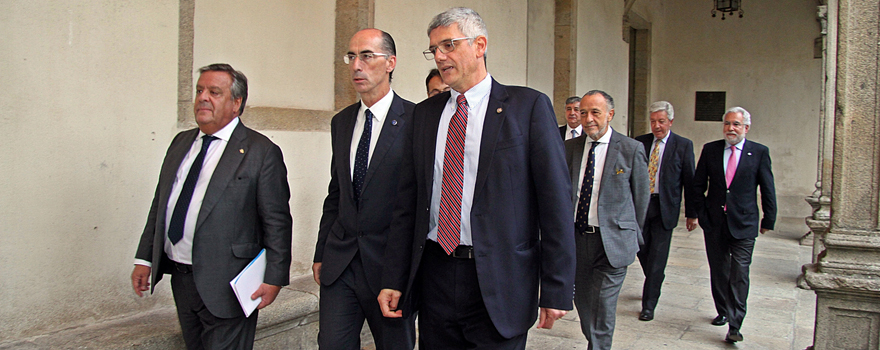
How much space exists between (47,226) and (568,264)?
2.43 m

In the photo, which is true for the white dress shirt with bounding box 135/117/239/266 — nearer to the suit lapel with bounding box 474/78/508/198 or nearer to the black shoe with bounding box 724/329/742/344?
the suit lapel with bounding box 474/78/508/198

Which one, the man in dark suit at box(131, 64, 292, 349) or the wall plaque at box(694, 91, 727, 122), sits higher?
the wall plaque at box(694, 91, 727, 122)

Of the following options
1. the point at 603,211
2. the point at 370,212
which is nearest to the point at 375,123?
the point at 370,212

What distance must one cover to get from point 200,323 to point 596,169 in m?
2.52

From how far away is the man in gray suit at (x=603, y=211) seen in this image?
4090mm

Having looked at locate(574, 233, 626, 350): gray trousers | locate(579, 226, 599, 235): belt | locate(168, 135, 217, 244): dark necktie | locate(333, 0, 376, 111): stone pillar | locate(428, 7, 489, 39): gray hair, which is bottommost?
locate(574, 233, 626, 350): gray trousers

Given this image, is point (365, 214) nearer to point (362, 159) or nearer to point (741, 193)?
point (362, 159)

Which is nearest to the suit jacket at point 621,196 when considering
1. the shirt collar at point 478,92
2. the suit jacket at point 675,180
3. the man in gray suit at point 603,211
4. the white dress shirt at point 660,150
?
the man in gray suit at point 603,211

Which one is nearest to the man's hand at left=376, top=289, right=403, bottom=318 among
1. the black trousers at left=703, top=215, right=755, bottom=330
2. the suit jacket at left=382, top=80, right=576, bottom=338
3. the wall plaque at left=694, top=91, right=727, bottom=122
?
the suit jacket at left=382, top=80, right=576, bottom=338

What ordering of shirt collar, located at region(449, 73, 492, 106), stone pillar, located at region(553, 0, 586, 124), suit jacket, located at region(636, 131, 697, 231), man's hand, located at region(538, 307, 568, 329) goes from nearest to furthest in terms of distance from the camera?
1. man's hand, located at region(538, 307, 568, 329)
2. shirt collar, located at region(449, 73, 492, 106)
3. suit jacket, located at region(636, 131, 697, 231)
4. stone pillar, located at region(553, 0, 586, 124)

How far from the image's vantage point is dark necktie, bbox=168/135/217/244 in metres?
2.76

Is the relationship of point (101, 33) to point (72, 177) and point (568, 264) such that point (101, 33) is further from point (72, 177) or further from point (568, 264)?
point (568, 264)

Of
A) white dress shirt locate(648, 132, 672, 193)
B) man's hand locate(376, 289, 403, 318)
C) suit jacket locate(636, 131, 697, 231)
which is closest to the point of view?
man's hand locate(376, 289, 403, 318)

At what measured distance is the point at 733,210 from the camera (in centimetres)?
525
